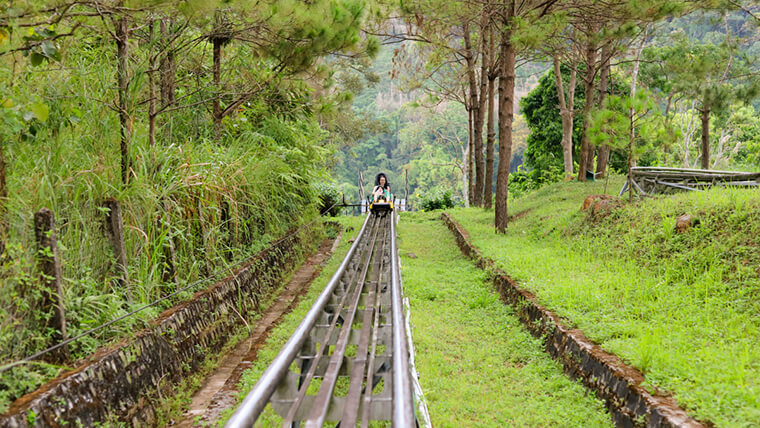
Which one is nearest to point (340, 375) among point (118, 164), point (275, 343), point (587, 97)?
point (275, 343)

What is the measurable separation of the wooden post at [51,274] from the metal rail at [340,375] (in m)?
1.39

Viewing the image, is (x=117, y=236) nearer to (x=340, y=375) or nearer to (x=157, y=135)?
(x=340, y=375)

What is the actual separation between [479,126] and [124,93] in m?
13.8

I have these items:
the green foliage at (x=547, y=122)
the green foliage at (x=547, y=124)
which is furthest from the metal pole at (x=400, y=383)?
the green foliage at (x=547, y=122)

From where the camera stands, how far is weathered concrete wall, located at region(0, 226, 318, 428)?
279 centimetres

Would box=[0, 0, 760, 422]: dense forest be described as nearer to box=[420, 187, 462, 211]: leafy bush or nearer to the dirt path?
the dirt path

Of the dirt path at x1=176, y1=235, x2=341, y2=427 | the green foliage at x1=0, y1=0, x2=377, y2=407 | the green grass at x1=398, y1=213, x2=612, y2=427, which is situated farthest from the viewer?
the dirt path at x1=176, y1=235, x2=341, y2=427

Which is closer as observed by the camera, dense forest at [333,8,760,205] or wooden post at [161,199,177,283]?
wooden post at [161,199,177,283]

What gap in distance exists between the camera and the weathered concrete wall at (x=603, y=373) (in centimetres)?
288

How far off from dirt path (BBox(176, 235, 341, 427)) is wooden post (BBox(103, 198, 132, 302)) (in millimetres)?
1043

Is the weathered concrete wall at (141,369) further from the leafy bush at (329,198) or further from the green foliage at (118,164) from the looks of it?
the leafy bush at (329,198)

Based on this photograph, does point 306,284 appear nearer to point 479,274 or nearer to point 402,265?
point 402,265

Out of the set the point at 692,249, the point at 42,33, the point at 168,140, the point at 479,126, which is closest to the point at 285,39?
the point at 168,140

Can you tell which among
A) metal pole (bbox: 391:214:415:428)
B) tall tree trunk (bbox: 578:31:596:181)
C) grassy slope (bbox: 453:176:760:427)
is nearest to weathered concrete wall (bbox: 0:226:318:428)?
metal pole (bbox: 391:214:415:428)
